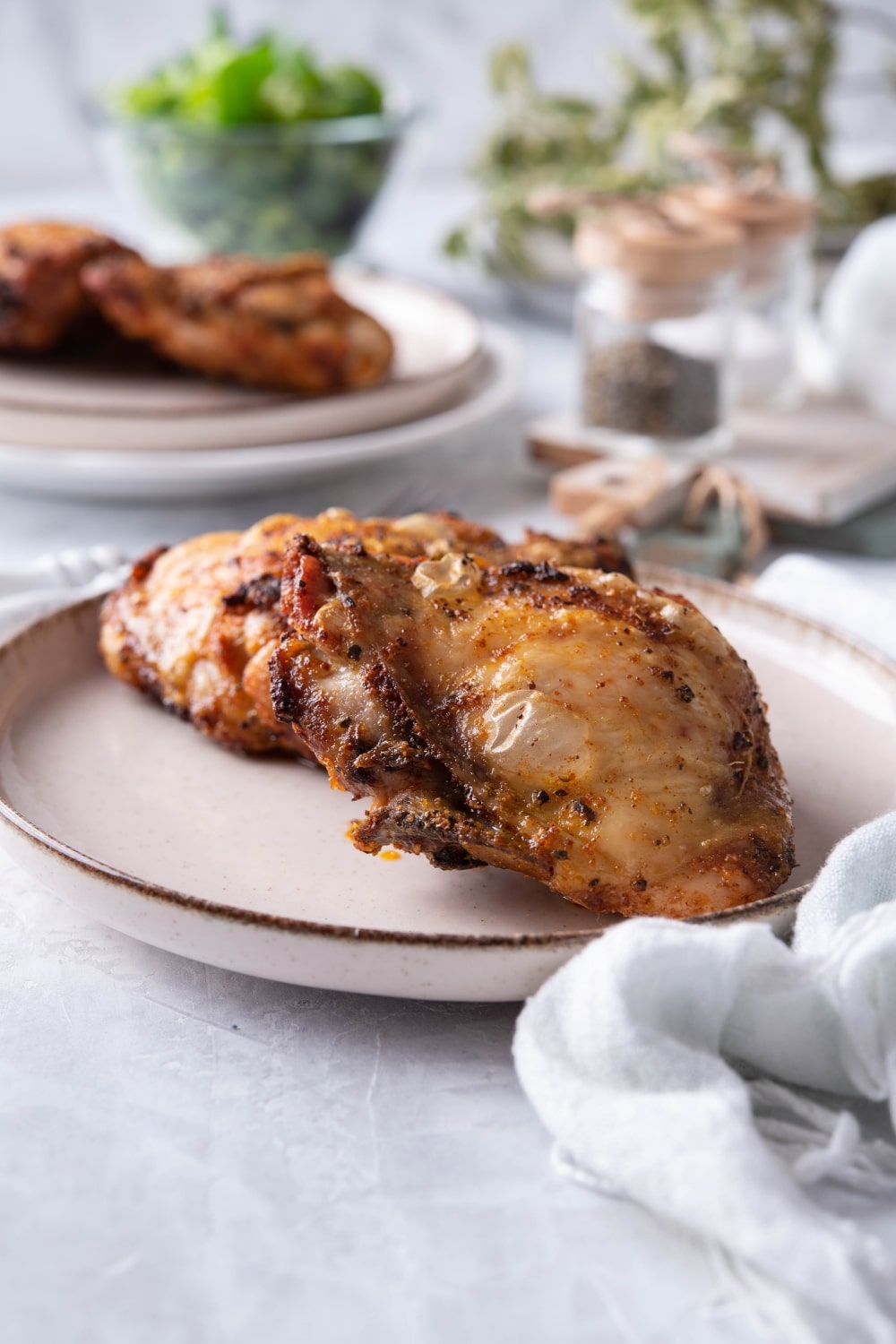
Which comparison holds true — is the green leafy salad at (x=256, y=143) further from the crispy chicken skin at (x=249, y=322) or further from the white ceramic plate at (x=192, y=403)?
Result: the crispy chicken skin at (x=249, y=322)

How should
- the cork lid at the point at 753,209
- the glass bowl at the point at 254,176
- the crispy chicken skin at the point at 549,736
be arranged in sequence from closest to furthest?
the crispy chicken skin at the point at 549,736 → the cork lid at the point at 753,209 → the glass bowl at the point at 254,176

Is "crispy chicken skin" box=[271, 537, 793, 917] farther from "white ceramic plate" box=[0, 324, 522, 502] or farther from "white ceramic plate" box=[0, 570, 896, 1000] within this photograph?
"white ceramic plate" box=[0, 324, 522, 502]

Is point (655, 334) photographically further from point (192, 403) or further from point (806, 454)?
point (192, 403)

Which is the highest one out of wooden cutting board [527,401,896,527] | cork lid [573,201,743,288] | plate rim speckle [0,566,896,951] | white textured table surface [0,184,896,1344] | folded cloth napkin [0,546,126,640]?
cork lid [573,201,743,288]

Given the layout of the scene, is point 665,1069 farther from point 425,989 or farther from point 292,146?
point 292,146

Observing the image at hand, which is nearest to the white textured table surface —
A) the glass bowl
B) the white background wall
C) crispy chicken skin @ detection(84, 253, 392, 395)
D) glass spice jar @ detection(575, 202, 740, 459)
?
crispy chicken skin @ detection(84, 253, 392, 395)

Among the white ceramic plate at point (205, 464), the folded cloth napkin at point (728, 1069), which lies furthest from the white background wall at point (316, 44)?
the folded cloth napkin at point (728, 1069)

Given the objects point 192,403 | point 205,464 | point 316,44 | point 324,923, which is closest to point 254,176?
point 192,403
